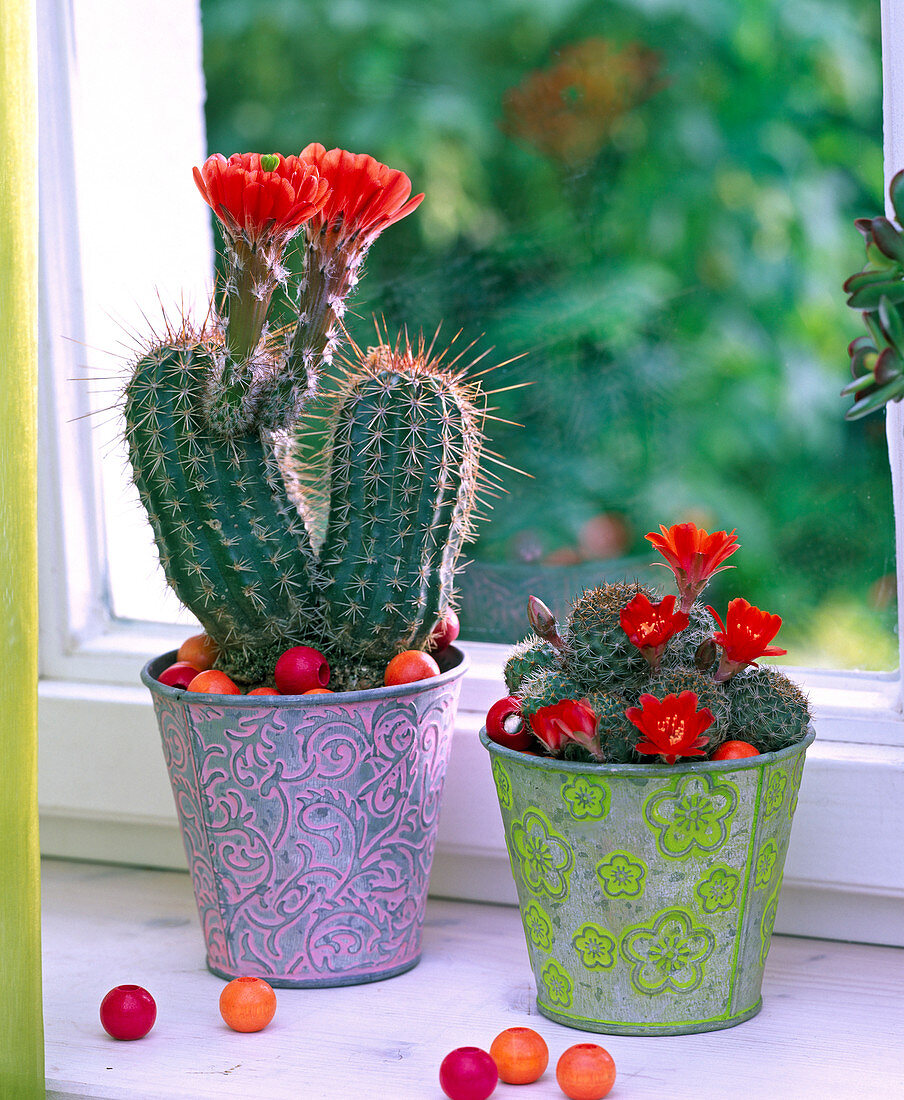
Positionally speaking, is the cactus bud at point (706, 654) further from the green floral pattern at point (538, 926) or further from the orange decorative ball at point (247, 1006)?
the orange decorative ball at point (247, 1006)

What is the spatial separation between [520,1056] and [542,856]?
119 mm

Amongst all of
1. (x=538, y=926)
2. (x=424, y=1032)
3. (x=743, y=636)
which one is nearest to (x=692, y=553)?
(x=743, y=636)

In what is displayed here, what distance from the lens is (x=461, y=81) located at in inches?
43.1

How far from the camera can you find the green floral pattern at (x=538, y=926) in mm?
774

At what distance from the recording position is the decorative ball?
28.8 inches

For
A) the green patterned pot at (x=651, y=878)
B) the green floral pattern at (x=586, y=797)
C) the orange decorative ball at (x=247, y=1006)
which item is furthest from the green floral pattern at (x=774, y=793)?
the orange decorative ball at (x=247, y=1006)

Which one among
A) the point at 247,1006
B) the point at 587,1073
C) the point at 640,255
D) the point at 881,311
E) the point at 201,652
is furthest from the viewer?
the point at 640,255

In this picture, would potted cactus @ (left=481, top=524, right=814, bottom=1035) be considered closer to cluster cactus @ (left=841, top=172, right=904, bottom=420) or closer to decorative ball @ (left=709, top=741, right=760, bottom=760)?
decorative ball @ (left=709, top=741, right=760, bottom=760)

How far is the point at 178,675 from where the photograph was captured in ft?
2.85

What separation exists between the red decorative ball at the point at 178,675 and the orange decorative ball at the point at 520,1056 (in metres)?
0.33

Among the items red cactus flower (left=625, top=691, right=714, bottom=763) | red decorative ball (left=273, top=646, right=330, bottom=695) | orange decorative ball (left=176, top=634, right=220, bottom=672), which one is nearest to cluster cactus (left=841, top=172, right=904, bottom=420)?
red cactus flower (left=625, top=691, right=714, bottom=763)

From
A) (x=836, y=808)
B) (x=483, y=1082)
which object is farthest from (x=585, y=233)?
(x=483, y=1082)

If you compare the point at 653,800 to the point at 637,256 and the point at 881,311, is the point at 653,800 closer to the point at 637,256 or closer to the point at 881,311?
the point at 881,311

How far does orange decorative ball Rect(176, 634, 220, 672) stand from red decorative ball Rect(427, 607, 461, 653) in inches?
6.5
